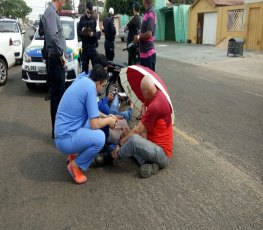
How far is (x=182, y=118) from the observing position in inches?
248

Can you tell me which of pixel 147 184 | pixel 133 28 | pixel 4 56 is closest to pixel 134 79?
pixel 147 184

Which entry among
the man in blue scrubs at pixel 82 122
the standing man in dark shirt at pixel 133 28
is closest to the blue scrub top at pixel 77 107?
the man in blue scrubs at pixel 82 122

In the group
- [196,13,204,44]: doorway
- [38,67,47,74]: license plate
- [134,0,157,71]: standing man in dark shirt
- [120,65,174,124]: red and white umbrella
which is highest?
[134,0,157,71]: standing man in dark shirt

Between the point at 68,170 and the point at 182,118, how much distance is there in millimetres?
2963

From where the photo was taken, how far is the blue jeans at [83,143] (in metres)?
3.65

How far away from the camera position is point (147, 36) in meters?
6.39

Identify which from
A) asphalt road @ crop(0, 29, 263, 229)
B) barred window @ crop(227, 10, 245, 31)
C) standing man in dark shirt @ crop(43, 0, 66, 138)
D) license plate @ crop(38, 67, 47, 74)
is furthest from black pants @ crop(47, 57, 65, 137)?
barred window @ crop(227, 10, 245, 31)

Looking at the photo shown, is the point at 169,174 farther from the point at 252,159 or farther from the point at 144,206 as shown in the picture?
the point at 252,159

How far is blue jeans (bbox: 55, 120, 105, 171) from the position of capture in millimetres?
3652

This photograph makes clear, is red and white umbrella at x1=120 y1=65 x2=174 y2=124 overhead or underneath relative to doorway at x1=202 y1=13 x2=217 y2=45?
overhead

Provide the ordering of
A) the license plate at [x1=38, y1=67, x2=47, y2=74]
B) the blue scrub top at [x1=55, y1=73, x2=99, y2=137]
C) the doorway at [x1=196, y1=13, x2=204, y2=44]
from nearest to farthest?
the blue scrub top at [x1=55, y1=73, x2=99, y2=137] → the license plate at [x1=38, y1=67, x2=47, y2=74] → the doorway at [x1=196, y1=13, x2=204, y2=44]

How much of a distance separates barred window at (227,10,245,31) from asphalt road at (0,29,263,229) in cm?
1688

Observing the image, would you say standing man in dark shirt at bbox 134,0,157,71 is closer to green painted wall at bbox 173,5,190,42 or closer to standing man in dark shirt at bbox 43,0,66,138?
standing man in dark shirt at bbox 43,0,66,138

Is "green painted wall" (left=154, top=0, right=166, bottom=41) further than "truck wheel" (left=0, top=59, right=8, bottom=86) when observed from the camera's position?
Yes
